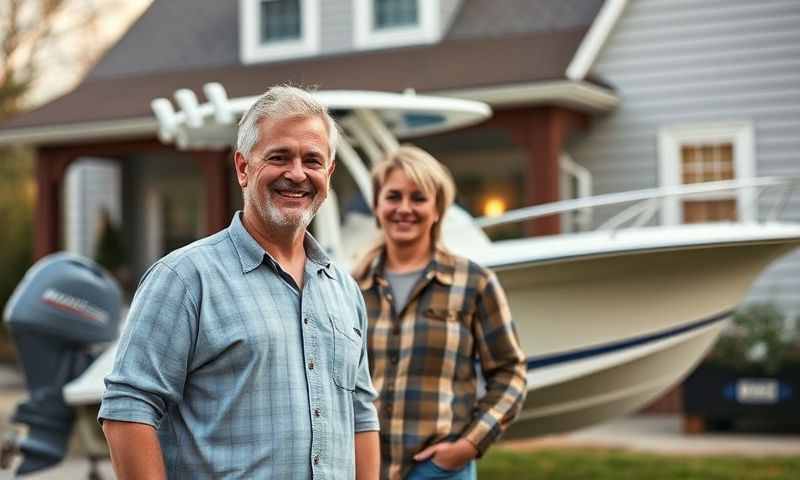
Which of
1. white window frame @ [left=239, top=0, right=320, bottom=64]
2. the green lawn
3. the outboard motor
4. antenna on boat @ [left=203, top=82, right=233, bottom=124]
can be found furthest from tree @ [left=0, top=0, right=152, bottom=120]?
antenna on boat @ [left=203, top=82, right=233, bottom=124]

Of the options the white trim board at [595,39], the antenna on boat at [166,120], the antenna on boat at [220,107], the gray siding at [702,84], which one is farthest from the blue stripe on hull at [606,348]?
the gray siding at [702,84]

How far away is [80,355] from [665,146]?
284 inches

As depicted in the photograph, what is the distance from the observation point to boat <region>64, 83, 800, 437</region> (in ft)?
20.5

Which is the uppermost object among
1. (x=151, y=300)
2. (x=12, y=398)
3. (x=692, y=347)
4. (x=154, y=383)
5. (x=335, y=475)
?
(x=151, y=300)

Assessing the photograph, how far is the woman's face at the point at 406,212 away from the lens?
12.5 feet

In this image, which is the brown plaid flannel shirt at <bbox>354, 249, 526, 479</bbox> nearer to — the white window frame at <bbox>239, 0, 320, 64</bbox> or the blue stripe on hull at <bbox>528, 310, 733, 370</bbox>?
the blue stripe on hull at <bbox>528, 310, 733, 370</bbox>

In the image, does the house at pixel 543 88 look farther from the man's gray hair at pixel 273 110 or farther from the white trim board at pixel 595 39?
the man's gray hair at pixel 273 110

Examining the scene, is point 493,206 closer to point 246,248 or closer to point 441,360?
point 441,360

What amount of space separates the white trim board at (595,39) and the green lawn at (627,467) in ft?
12.9

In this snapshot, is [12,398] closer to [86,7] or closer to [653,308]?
[653,308]

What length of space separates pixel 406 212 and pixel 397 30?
10.1 meters

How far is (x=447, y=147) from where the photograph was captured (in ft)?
48.7

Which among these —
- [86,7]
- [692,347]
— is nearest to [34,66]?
[86,7]

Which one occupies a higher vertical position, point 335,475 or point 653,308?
point 335,475
